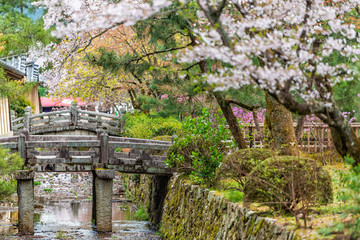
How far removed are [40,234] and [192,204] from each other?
5915 millimetres

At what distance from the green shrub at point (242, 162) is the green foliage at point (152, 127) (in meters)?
12.4

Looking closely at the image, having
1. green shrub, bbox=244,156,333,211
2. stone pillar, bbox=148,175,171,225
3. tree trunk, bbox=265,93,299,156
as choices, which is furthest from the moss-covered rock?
stone pillar, bbox=148,175,171,225

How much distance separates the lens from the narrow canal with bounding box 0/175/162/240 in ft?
54.6

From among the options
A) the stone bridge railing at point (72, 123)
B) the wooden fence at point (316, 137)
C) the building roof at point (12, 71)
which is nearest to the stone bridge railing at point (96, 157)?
the wooden fence at point (316, 137)

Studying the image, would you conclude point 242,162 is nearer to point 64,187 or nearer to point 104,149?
point 104,149

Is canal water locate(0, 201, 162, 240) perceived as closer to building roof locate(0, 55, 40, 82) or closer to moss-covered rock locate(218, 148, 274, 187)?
moss-covered rock locate(218, 148, 274, 187)

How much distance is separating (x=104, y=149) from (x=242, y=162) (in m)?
7.48

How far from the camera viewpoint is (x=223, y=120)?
549 inches

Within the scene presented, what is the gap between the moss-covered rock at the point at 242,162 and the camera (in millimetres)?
11164

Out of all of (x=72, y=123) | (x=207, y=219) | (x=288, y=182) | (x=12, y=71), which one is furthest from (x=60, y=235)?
(x=72, y=123)

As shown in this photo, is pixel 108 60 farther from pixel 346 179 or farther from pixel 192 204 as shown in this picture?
pixel 346 179

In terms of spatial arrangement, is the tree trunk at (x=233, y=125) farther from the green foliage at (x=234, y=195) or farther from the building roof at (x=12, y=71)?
the building roof at (x=12, y=71)

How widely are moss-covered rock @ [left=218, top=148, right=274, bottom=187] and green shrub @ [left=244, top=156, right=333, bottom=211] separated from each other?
6.55 feet

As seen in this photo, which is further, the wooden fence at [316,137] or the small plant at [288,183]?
the wooden fence at [316,137]
